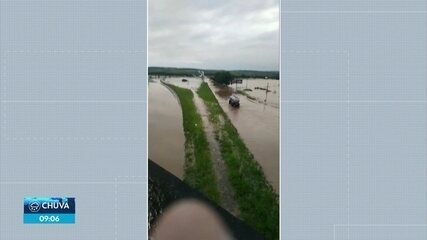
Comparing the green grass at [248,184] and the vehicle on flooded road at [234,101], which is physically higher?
the vehicle on flooded road at [234,101]

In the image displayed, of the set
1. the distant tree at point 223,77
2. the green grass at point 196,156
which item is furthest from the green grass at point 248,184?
the distant tree at point 223,77

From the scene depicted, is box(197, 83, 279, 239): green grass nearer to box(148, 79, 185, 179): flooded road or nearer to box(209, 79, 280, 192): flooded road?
box(209, 79, 280, 192): flooded road

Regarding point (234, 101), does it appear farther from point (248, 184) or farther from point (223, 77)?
point (248, 184)
